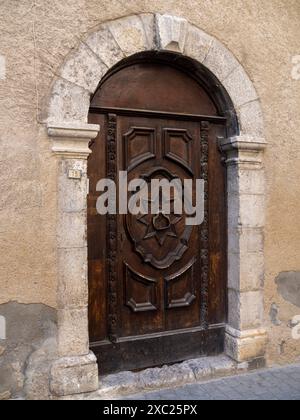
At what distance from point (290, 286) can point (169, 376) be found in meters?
1.42

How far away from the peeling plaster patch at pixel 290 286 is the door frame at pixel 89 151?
0.22 meters

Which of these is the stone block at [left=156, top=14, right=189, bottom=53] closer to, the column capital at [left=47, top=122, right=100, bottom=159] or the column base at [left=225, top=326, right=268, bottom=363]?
the column capital at [left=47, top=122, right=100, bottom=159]

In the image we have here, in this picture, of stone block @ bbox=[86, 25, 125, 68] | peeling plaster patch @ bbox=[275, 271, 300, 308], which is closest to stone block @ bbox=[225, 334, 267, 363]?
peeling plaster patch @ bbox=[275, 271, 300, 308]

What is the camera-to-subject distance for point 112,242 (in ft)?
10.7

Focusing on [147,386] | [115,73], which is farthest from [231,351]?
[115,73]

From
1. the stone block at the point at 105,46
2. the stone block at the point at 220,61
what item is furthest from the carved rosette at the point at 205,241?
the stone block at the point at 105,46

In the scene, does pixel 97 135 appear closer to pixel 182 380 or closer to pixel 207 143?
pixel 207 143

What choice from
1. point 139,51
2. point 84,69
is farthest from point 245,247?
point 84,69

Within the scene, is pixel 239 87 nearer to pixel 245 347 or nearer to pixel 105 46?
pixel 105 46

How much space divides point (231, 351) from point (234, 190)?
1440mm

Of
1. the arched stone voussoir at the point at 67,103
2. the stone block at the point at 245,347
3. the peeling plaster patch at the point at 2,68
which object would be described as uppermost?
the peeling plaster patch at the point at 2,68

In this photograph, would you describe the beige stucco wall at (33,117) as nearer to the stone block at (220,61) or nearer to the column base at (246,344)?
the stone block at (220,61)

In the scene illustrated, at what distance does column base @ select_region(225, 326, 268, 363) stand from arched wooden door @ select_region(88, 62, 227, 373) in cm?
14

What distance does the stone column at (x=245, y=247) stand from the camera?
139 inches
